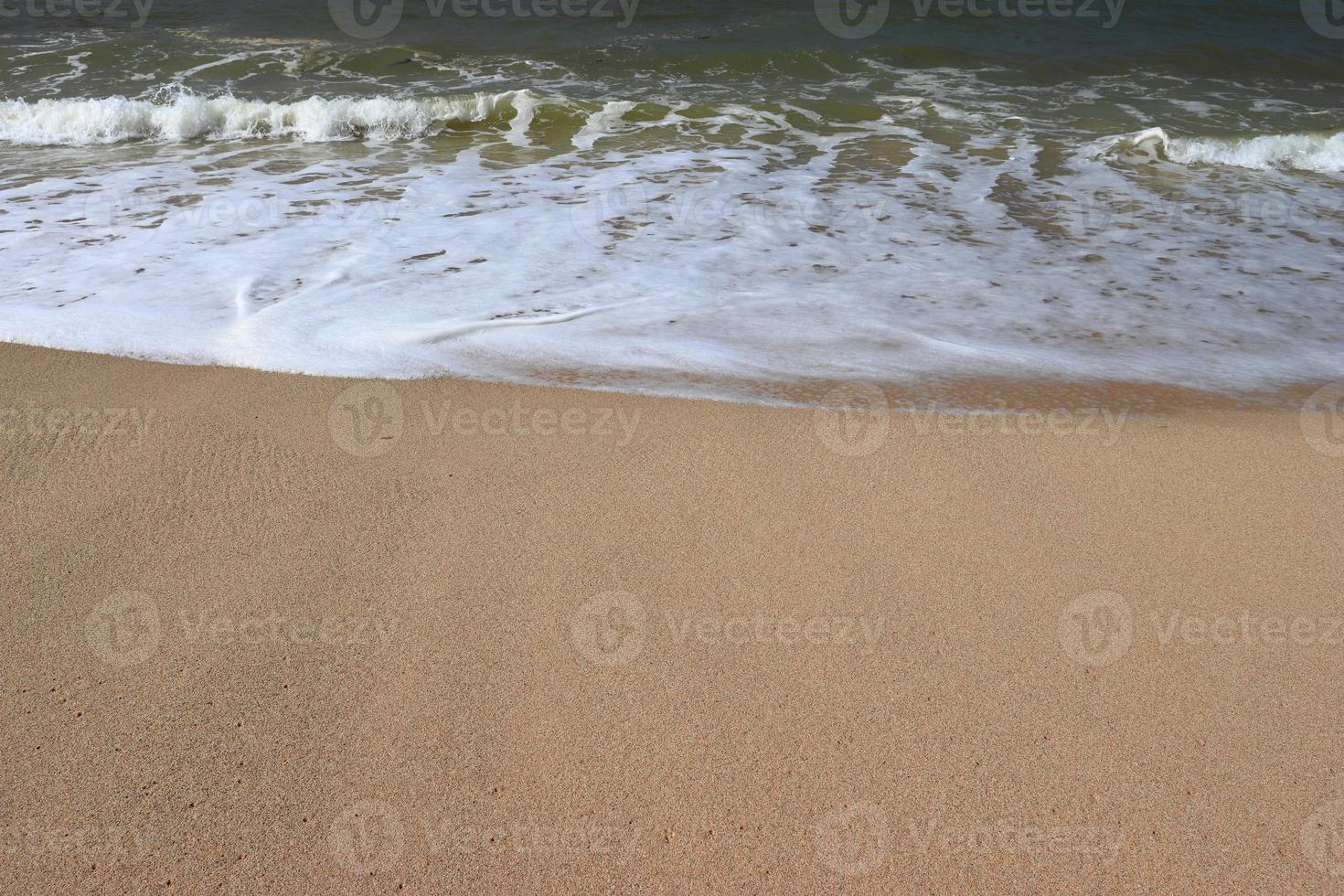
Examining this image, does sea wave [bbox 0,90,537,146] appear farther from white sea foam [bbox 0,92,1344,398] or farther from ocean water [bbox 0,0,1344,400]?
white sea foam [bbox 0,92,1344,398]

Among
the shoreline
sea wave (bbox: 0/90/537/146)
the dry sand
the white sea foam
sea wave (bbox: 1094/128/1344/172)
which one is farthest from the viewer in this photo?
sea wave (bbox: 0/90/537/146)

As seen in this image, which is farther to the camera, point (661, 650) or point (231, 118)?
point (231, 118)

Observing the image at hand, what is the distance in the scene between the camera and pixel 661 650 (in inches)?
87.5

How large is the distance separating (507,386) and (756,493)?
42.7 inches

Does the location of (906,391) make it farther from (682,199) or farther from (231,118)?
(231,118)

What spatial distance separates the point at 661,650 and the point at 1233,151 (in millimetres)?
7381

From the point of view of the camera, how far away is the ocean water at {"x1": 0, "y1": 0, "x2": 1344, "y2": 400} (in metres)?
3.87

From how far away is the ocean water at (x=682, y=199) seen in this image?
3871mm

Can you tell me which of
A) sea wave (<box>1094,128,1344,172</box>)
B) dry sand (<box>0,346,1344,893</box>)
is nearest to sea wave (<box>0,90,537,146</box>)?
sea wave (<box>1094,128,1344,172</box>)

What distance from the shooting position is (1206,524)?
106 inches

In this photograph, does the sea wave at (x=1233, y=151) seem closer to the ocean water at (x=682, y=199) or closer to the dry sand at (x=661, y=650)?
the ocean water at (x=682, y=199)

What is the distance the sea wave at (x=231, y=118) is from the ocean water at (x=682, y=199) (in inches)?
1.5

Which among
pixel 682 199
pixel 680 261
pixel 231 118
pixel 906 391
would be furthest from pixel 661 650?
pixel 231 118

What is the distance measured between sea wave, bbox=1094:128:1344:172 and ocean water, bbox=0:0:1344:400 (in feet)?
0.14
